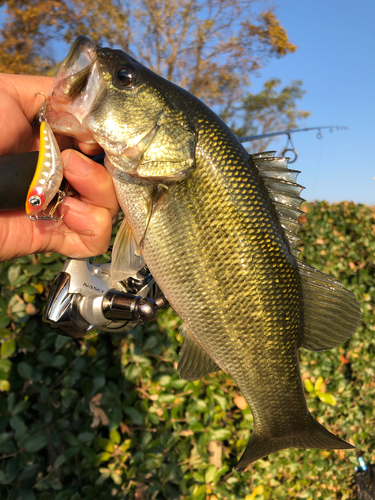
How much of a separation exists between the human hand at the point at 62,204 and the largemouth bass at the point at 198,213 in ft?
0.31

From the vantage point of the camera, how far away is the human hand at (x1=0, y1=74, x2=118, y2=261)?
1271 millimetres

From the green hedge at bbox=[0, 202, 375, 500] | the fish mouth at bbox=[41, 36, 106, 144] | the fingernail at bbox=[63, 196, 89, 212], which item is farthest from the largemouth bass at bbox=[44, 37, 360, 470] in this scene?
the green hedge at bbox=[0, 202, 375, 500]

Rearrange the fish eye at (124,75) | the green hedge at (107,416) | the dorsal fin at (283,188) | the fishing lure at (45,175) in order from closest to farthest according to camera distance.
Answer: the fishing lure at (45,175) < the fish eye at (124,75) < the dorsal fin at (283,188) < the green hedge at (107,416)

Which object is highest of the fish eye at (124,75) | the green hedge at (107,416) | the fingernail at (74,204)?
the fish eye at (124,75)

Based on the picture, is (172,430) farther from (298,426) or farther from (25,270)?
(25,270)

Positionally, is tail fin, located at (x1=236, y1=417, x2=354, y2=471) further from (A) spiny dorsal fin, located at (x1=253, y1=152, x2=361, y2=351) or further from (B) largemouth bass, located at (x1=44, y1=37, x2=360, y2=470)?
(A) spiny dorsal fin, located at (x1=253, y1=152, x2=361, y2=351)

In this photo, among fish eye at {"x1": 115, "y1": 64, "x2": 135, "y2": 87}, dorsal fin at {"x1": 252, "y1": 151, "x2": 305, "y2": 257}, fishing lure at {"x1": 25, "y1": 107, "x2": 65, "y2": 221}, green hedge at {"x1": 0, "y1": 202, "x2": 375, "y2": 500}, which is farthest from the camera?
green hedge at {"x1": 0, "y1": 202, "x2": 375, "y2": 500}

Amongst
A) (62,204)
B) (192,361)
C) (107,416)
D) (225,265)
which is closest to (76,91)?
(62,204)

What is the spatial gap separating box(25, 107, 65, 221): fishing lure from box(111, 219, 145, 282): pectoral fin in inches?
10.9

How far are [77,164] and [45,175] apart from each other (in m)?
0.15

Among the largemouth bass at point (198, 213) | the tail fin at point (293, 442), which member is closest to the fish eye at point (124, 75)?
the largemouth bass at point (198, 213)

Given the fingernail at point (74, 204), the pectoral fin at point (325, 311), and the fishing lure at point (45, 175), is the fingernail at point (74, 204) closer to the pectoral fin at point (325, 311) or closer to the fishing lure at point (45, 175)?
the fishing lure at point (45, 175)

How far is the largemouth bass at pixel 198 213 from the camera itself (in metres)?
1.18

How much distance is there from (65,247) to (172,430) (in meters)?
1.65
